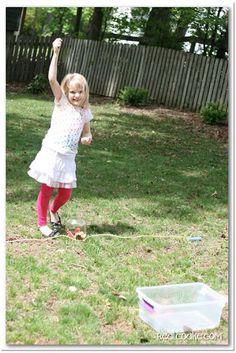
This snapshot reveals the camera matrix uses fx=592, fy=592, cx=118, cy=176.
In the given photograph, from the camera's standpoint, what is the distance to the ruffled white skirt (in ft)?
12.7

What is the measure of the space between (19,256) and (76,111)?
1.03m

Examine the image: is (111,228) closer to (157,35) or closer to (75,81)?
(75,81)

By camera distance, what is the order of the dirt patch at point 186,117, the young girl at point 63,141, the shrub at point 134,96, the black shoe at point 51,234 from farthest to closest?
1. the shrub at point 134,96
2. the dirt patch at point 186,117
3. the black shoe at point 51,234
4. the young girl at point 63,141

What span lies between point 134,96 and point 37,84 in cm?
157

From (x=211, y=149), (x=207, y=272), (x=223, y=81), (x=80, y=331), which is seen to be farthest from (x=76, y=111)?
(x=223, y=81)

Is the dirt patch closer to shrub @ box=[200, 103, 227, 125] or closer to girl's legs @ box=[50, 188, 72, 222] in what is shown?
shrub @ box=[200, 103, 227, 125]

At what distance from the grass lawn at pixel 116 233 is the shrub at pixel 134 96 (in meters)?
1.77

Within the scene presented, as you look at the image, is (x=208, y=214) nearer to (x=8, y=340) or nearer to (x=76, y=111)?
(x=76, y=111)

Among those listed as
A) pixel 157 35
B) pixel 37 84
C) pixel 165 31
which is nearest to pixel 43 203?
pixel 37 84

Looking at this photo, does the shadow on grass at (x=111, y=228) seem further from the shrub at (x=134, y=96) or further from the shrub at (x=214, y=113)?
the shrub at (x=134, y=96)

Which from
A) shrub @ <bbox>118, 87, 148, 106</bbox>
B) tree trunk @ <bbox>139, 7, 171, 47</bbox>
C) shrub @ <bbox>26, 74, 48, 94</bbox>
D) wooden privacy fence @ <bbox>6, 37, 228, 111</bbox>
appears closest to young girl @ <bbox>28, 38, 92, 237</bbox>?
shrub @ <bbox>26, 74, 48, 94</bbox>

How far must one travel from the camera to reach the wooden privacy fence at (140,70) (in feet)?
30.3

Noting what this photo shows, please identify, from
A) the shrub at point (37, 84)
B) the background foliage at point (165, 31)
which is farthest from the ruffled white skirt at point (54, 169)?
the shrub at point (37, 84)

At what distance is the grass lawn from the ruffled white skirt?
0.39 meters
